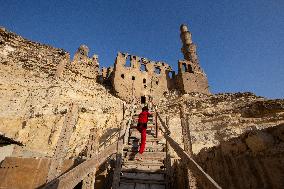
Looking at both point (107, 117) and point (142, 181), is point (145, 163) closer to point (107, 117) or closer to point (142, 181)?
point (142, 181)

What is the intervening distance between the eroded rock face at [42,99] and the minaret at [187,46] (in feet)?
67.9

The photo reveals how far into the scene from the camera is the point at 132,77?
34.3 m

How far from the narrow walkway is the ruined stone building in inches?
887

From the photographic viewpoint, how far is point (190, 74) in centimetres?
3769

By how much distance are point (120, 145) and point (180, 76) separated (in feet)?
104

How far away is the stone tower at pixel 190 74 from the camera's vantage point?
119 feet

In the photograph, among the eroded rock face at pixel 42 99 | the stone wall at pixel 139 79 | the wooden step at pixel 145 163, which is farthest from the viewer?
the stone wall at pixel 139 79

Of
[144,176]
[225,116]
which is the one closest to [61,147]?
[144,176]

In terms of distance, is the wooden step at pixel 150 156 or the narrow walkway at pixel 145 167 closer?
the narrow walkway at pixel 145 167

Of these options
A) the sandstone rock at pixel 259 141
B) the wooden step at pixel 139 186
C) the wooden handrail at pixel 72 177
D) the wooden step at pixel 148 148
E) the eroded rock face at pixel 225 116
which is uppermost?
the eroded rock face at pixel 225 116

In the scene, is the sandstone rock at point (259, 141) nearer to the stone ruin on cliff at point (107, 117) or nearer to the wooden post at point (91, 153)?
the stone ruin on cliff at point (107, 117)

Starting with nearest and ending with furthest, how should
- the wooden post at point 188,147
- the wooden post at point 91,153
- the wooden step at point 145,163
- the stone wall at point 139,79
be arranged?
the wooden post at point 188,147, the wooden post at point 91,153, the wooden step at point 145,163, the stone wall at point 139,79

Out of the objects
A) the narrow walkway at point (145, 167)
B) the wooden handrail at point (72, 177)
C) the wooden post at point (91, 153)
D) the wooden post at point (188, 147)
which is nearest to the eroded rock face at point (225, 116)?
the narrow walkway at point (145, 167)

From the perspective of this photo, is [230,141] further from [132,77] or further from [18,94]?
[132,77]
